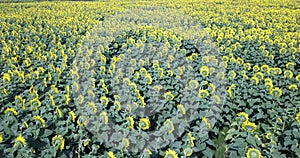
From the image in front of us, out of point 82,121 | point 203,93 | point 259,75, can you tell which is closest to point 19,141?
point 82,121

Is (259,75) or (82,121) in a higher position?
(259,75)

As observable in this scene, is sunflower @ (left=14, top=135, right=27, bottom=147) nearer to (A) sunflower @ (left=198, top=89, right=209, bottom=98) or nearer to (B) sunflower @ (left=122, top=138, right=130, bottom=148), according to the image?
(B) sunflower @ (left=122, top=138, right=130, bottom=148)

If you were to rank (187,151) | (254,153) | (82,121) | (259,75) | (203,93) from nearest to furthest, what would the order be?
(254,153), (187,151), (82,121), (203,93), (259,75)

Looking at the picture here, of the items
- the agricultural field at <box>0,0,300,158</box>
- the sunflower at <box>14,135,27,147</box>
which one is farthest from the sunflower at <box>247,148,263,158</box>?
the sunflower at <box>14,135,27,147</box>

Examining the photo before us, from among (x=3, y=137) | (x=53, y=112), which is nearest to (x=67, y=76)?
(x=53, y=112)

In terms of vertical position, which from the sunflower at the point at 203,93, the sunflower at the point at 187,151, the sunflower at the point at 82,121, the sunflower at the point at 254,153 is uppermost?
the sunflower at the point at 203,93

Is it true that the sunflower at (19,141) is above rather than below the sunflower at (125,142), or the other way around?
above

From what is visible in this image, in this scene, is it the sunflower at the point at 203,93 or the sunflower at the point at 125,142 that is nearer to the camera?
the sunflower at the point at 125,142

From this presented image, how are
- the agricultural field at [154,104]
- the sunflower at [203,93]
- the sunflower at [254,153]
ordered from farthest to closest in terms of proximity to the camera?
the sunflower at [203,93]
the agricultural field at [154,104]
the sunflower at [254,153]

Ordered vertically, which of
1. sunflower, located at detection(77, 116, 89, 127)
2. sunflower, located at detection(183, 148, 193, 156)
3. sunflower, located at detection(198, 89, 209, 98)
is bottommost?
sunflower, located at detection(183, 148, 193, 156)

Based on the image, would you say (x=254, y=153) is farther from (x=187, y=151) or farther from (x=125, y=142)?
(x=125, y=142)

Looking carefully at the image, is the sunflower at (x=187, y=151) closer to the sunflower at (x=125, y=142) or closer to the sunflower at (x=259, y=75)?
the sunflower at (x=125, y=142)

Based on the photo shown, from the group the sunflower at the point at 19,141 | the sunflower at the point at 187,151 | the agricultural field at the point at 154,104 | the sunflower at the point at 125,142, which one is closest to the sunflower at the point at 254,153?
the agricultural field at the point at 154,104

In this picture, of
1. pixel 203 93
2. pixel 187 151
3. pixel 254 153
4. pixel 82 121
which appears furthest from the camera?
pixel 203 93
